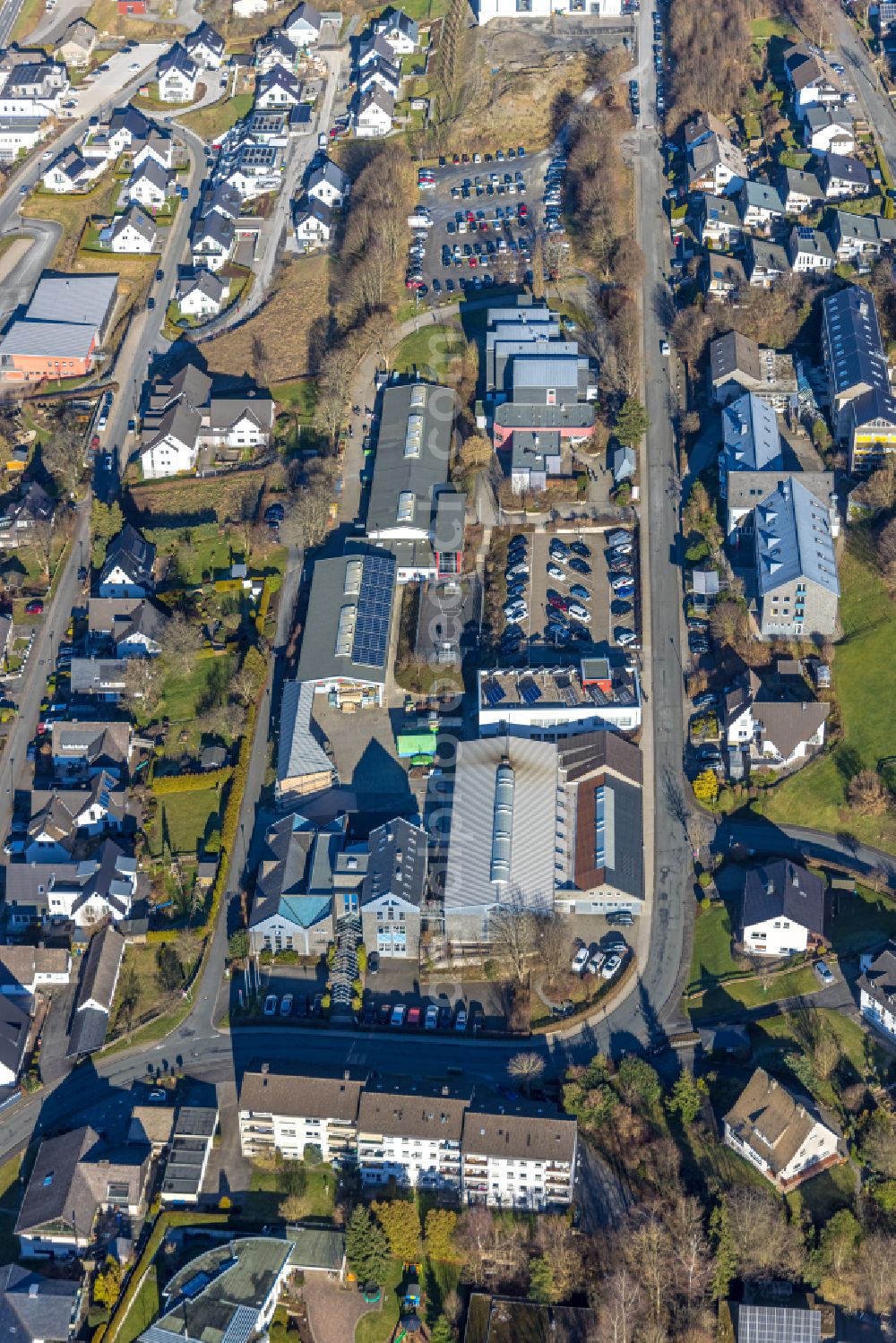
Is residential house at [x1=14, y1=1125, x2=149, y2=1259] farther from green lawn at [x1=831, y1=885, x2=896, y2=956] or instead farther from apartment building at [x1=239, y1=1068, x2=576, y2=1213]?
green lawn at [x1=831, y1=885, x2=896, y2=956]

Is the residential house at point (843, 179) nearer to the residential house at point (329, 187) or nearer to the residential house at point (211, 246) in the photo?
the residential house at point (329, 187)

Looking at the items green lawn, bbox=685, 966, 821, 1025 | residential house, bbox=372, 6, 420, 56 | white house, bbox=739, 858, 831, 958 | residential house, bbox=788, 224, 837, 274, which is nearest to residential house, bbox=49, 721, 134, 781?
green lawn, bbox=685, 966, 821, 1025

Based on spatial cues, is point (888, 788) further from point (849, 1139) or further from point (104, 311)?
point (104, 311)

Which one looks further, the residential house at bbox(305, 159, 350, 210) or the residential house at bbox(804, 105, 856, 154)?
the residential house at bbox(305, 159, 350, 210)

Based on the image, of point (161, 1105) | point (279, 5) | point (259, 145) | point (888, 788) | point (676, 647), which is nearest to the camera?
point (161, 1105)

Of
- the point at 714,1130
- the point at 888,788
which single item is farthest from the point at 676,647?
the point at 714,1130

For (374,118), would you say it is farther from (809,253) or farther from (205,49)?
(809,253)
